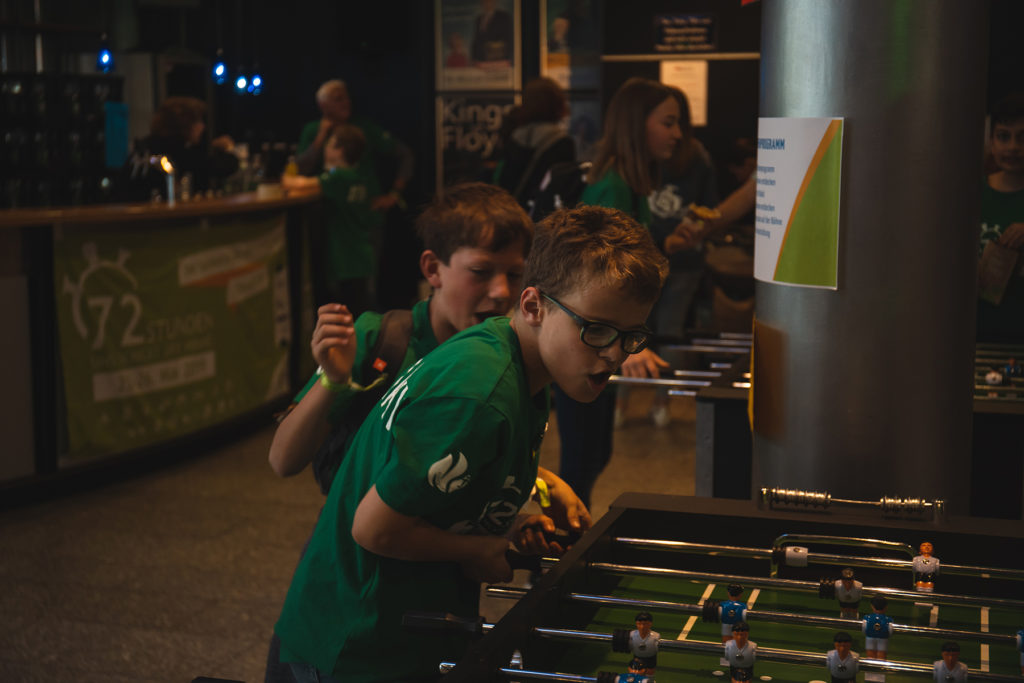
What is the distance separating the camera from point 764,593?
6.45ft

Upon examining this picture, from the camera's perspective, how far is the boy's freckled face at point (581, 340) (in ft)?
5.24

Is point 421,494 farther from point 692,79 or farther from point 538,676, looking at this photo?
point 692,79

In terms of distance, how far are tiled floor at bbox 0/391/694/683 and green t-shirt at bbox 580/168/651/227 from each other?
4.60 ft

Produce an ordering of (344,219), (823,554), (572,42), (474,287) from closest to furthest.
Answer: (823,554) < (474,287) < (344,219) < (572,42)

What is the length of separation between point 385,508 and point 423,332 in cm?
80

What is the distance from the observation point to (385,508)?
5.02 feet

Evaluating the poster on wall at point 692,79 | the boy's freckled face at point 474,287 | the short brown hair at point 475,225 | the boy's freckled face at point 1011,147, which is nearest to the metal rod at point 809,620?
the boy's freckled face at point 474,287

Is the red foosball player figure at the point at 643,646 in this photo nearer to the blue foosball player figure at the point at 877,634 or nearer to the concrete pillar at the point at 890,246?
the blue foosball player figure at the point at 877,634

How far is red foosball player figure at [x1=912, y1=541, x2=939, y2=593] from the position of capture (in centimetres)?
180

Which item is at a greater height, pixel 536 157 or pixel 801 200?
pixel 536 157

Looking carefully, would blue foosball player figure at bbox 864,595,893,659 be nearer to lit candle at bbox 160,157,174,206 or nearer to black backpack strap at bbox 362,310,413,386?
black backpack strap at bbox 362,310,413,386

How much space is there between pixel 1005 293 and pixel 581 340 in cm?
242

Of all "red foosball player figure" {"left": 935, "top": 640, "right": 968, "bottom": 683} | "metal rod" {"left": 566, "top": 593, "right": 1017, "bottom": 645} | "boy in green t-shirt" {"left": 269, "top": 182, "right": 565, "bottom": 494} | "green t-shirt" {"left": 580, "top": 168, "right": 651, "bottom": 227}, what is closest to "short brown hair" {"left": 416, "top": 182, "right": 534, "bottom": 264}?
"boy in green t-shirt" {"left": 269, "top": 182, "right": 565, "bottom": 494}

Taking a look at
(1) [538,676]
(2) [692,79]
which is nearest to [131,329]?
(1) [538,676]
